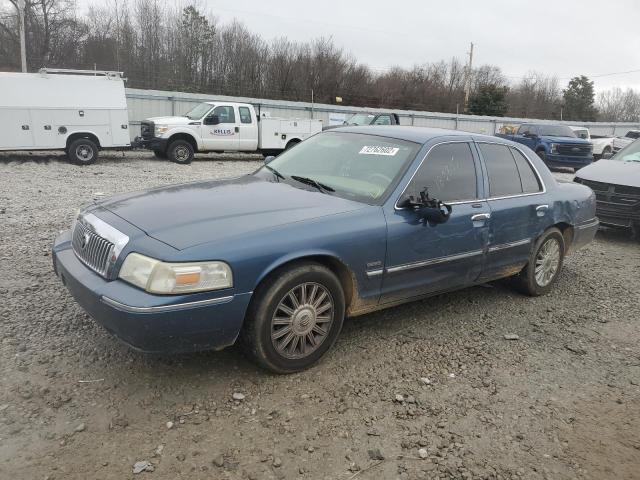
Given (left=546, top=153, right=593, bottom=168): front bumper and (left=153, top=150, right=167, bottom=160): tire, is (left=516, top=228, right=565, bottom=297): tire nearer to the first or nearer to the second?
(left=153, top=150, right=167, bottom=160): tire

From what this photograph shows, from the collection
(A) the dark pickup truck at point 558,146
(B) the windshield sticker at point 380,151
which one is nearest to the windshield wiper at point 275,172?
(B) the windshield sticker at point 380,151

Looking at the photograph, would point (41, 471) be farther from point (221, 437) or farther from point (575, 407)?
point (575, 407)

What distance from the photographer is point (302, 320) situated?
333 centimetres

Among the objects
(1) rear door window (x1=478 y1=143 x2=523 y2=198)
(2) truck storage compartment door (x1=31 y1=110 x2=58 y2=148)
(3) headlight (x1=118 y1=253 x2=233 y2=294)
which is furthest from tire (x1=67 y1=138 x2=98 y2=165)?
(3) headlight (x1=118 y1=253 x2=233 y2=294)

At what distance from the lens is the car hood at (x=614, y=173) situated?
7882 mm

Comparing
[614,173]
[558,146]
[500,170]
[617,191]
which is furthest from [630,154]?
[558,146]

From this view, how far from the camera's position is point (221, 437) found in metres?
2.77

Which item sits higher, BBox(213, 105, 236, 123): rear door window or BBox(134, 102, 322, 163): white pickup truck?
BBox(213, 105, 236, 123): rear door window

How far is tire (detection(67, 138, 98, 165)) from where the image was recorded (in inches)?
536

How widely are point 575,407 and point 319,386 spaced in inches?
64.7

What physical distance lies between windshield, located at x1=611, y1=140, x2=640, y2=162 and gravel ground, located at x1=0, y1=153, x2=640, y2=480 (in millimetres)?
4993

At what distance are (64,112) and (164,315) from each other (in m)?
12.7

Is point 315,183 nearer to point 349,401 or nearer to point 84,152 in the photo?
point 349,401

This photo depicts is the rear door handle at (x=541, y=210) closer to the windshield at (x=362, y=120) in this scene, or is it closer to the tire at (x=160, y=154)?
the tire at (x=160, y=154)
